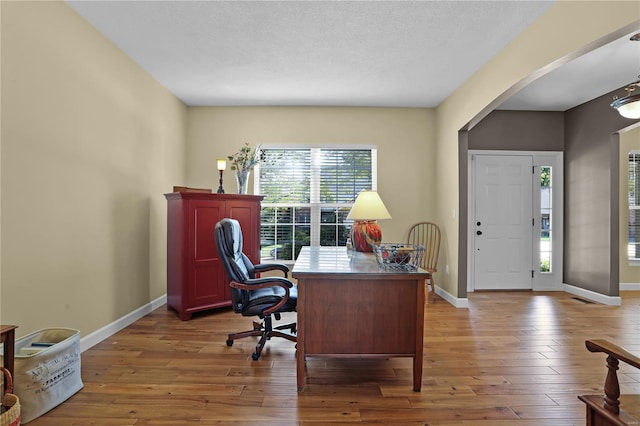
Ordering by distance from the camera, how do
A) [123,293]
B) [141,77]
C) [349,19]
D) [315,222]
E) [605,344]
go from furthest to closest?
[315,222], [141,77], [123,293], [349,19], [605,344]

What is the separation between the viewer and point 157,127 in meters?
4.29

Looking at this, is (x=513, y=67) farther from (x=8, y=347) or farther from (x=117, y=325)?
(x=117, y=325)

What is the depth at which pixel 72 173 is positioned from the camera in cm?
282

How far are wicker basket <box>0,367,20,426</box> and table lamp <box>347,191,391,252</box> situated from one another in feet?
8.12

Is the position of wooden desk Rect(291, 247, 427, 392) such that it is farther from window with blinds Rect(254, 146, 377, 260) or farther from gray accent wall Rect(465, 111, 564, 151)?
gray accent wall Rect(465, 111, 564, 151)

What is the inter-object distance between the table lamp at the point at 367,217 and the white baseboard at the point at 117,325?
7.91 ft

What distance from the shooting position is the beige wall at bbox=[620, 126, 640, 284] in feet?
17.2

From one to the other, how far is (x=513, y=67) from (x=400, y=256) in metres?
2.20

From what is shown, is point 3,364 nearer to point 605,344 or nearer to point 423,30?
point 605,344

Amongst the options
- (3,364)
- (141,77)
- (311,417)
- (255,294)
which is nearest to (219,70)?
(141,77)

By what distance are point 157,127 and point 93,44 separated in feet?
4.23

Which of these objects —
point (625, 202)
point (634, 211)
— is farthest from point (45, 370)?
point (634, 211)

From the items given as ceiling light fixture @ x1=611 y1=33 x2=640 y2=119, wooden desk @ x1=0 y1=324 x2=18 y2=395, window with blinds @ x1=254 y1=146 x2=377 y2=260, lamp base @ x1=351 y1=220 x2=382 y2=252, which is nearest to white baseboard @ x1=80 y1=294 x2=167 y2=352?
wooden desk @ x1=0 y1=324 x2=18 y2=395

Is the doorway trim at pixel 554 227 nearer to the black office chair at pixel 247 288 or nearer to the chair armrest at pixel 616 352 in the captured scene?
the black office chair at pixel 247 288
